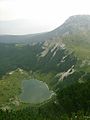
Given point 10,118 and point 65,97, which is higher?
point 65,97

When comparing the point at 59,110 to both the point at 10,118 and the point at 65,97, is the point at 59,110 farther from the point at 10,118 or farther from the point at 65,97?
the point at 10,118

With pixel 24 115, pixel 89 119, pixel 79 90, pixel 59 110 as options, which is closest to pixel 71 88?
pixel 79 90

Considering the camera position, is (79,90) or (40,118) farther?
(79,90)

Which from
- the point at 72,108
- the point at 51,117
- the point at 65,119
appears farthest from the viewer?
the point at 72,108

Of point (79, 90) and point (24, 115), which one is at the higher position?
point (79, 90)

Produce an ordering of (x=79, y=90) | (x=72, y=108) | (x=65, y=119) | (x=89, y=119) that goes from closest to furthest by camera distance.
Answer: (x=89, y=119) < (x=65, y=119) < (x=72, y=108) < (x=79, y=90)

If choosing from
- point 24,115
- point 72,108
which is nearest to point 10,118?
point 24,115

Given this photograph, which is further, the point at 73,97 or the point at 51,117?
the point at 73,97

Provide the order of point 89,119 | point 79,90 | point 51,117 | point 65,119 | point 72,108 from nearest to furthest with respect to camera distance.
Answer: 1. point 89,119
2. point 65,119
3. point 51,117
4. point 72,108
5. point 79,90

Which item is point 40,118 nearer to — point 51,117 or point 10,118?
point 51,117
